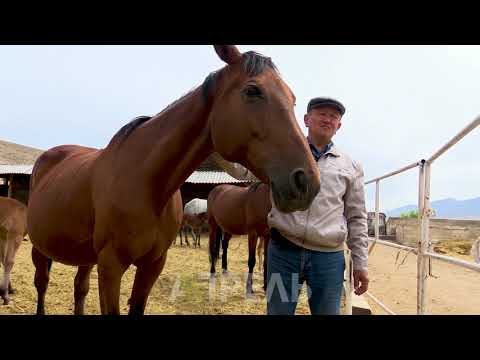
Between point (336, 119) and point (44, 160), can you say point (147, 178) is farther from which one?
point (44, 160)

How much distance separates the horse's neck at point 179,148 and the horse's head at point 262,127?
12cm

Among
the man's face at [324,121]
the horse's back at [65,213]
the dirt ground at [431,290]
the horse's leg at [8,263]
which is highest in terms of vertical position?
the man's face at [324,121]

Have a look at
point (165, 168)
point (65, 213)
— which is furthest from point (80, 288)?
point (165, 168)

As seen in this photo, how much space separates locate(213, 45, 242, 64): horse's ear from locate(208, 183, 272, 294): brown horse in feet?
12.0

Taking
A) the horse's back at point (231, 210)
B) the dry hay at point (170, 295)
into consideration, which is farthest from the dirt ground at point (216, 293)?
the horse's back at point (231, 210)

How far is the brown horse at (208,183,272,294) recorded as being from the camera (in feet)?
22.2

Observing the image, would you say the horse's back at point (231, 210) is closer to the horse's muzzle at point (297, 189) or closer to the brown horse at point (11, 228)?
the brown horse at point (11, 228)

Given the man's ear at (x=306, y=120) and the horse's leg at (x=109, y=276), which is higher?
the man's ear at (x=306, y=120)

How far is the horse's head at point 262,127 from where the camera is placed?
5.49 feet
